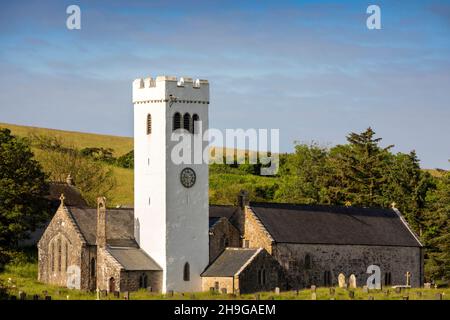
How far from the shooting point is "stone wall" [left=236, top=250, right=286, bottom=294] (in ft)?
324

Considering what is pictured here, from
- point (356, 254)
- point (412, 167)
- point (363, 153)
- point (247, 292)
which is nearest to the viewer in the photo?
point (247, 292)

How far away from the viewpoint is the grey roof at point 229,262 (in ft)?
325

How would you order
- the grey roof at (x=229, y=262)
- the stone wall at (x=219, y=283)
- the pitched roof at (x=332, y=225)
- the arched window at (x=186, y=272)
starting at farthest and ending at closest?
the pitched roof at (x=332, y=225) → the arched window at (x=186, y=272) → the grey roof at (x=229, y=262) → the stone wall at (x=219, y=283)

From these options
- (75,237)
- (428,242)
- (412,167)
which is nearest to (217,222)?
(75,237)

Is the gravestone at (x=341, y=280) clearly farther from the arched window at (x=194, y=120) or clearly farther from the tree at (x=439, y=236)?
the arched window at (x=194, y=120)

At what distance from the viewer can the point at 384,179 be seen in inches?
5285

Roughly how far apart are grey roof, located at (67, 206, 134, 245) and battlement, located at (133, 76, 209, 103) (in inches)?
319

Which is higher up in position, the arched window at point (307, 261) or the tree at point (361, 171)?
the tree at point (361, 171)

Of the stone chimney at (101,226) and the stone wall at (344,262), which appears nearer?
the stone chimney at (101,226)

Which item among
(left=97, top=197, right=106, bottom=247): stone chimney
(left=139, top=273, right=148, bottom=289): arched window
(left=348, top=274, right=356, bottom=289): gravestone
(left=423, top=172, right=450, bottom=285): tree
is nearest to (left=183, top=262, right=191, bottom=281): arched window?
(left=139, top=273, right=148, bottom=289): arched window

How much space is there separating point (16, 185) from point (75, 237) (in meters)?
11.4

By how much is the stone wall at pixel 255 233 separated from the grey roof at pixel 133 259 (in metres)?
7.68

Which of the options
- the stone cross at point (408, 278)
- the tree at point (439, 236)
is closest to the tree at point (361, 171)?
the tree at point (439, 236)

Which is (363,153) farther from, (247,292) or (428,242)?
(247,292)
